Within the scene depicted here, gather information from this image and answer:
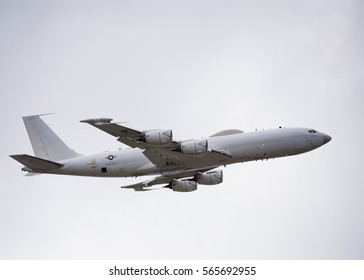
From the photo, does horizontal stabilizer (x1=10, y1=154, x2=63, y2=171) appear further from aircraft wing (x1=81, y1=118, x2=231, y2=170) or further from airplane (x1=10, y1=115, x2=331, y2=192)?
aircraft wing (x1=81, y1=118, x2=231, y2=170)

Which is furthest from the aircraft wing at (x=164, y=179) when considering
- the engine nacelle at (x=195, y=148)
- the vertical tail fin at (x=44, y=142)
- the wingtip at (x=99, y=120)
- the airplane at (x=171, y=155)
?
the wingtip at (x=99, y=120)

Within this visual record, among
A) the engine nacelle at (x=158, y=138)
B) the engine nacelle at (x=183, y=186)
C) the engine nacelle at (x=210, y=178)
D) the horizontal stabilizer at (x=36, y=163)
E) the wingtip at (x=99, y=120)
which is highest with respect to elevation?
the wingtip at (x=99, y=120)

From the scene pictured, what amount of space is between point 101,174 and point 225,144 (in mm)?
12490

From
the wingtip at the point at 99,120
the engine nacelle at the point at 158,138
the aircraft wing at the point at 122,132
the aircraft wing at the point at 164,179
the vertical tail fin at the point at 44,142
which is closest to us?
the wingtip at the point at 99,120

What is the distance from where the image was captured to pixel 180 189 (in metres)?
77.1

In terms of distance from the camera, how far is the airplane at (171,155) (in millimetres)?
71000

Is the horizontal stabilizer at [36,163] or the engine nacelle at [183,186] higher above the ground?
the horizontal stabilizer at [36,163]

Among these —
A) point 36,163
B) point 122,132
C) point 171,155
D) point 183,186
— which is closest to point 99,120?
point 122,132

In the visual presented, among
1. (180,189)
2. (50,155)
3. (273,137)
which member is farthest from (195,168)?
(50,155)

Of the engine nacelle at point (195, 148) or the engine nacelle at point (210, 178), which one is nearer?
the engine nacelle at point (195, 148)

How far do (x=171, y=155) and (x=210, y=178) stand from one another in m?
6.25

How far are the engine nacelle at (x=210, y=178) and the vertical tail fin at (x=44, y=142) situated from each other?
12.4 metres

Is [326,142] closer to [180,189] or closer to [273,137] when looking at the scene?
[273,137]

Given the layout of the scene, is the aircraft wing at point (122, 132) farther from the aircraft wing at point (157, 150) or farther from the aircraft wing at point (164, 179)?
the aircraft wing at point (164, 179)
